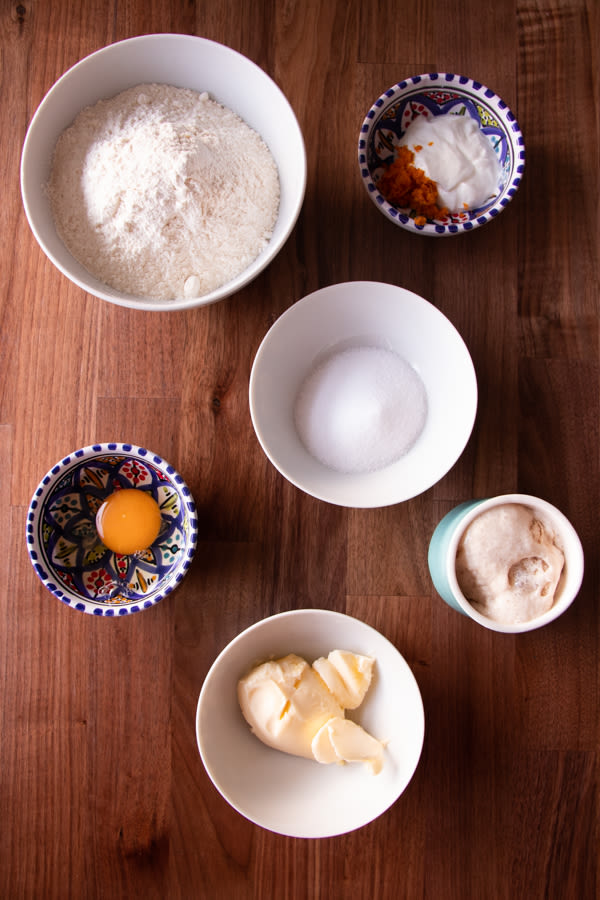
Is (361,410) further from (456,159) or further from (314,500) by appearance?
(456,159)

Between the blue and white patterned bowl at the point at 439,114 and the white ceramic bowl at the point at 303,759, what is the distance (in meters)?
0.49

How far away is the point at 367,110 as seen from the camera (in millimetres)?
874

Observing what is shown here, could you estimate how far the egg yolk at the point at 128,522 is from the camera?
805 mm

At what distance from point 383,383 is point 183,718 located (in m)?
0.50

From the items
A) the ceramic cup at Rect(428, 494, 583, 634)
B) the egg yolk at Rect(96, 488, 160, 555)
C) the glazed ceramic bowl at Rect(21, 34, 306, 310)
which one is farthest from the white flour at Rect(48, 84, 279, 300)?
the ceramic cup at Rect(428, 494, 583, 634)

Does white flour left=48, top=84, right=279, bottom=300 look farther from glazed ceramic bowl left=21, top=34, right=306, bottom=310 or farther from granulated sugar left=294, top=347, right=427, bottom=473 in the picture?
granulated sugar left=294, top=347, right=427, bottom=473

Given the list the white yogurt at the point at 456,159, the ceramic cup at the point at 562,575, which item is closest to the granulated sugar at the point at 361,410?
the ceramic cup at the point at 562,575

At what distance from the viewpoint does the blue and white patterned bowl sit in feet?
2.62

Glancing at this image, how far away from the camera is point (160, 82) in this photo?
0.79m

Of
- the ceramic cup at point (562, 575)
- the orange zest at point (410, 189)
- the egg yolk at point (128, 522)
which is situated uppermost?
the orange zest at point (410, 189)

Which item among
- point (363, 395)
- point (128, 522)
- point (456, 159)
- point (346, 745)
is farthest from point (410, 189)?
point (346, 745)

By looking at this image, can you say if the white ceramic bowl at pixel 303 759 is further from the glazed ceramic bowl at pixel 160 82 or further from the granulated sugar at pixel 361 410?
the glazed ceramic bowl at pixel 160 82

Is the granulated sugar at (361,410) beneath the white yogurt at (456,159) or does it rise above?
beneath

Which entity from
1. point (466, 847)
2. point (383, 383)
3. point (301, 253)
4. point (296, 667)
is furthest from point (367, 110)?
point (466, 847)
